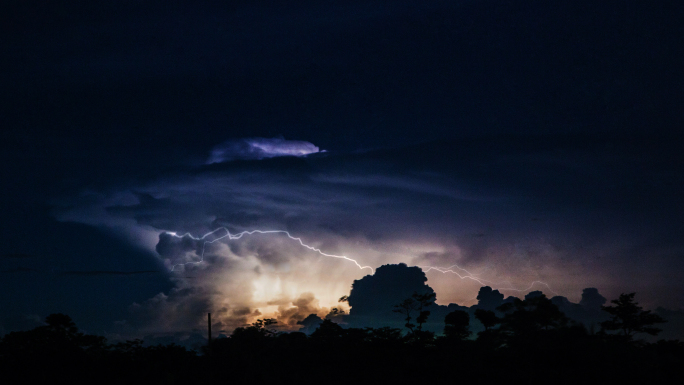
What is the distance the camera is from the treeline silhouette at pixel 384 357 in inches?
1109

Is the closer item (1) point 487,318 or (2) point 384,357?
(2) point 384,357

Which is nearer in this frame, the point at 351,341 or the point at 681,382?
the point at 681,382

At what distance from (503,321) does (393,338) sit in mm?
9553

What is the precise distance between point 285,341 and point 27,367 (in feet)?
65.2

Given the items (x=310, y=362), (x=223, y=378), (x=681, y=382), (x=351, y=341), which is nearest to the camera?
(x=681, y=382)

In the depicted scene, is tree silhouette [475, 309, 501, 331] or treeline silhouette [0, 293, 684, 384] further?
tree silhouette [475, 309, 501, 331]

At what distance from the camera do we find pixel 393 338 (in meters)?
45.9

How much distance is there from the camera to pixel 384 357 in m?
37.2

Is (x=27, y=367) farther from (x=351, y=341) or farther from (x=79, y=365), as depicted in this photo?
(x=351, y=341)

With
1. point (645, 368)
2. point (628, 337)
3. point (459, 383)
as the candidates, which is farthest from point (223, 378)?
point (628, 337)

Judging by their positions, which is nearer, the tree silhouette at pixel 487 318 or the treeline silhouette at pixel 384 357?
the treeline silhouette at pixel 384 357

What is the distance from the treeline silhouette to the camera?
92.4 ft

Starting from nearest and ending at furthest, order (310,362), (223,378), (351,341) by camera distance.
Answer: (223,378) → (310,362) → (351,341)

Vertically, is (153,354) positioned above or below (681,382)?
above
